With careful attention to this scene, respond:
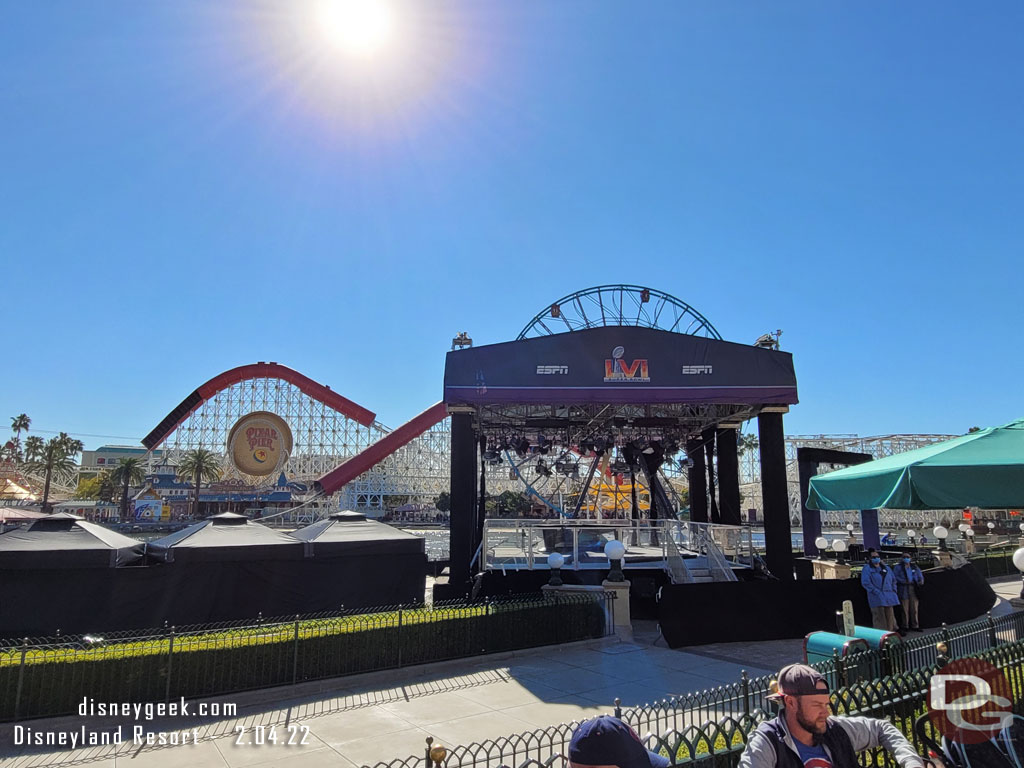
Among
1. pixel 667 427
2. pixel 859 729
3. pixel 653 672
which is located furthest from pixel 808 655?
pixel 667 427

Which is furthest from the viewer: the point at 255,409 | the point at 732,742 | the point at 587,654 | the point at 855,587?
the point at 255,409

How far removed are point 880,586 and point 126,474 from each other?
78.4m

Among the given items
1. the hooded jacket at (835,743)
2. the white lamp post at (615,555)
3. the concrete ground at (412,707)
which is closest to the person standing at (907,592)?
the concrete ground at (412,707)

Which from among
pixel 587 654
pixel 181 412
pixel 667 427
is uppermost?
pixel 181 412

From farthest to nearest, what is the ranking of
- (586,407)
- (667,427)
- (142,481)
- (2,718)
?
(142,481)
(667,427)
(586,407)
(2,718)

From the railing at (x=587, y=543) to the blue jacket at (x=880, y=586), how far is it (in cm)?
342

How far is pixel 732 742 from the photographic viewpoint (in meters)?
3.85

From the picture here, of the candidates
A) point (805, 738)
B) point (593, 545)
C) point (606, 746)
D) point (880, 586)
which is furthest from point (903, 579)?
point (606, 746)

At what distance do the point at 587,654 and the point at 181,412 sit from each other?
7056 cm

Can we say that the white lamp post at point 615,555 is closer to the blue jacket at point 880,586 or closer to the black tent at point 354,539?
the blue jacket at point 880,586

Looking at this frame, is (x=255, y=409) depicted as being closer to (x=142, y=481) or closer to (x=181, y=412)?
(x=181, y=412)

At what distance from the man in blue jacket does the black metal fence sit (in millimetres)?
5361

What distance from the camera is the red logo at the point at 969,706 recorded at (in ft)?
11.5

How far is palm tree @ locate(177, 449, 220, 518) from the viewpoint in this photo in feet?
227
